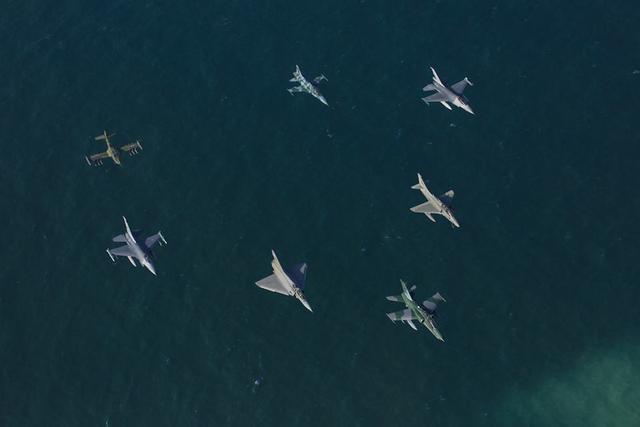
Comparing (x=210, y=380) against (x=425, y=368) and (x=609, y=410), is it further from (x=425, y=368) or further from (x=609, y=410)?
(x=609, y=410)

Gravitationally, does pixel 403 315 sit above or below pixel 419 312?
below

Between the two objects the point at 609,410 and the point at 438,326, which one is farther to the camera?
the point at 438,326

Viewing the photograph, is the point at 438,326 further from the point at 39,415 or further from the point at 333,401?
the point at 39,415

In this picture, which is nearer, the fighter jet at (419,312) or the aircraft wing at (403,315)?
the fighter jet at (419,312)

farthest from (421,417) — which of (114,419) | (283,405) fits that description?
(114,419)

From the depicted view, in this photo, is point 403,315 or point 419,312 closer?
point 419,312

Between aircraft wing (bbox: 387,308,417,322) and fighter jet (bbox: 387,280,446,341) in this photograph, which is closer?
fighter jet (bbox: 387,280,446,341)

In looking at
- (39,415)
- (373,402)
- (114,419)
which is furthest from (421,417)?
(39,415)
